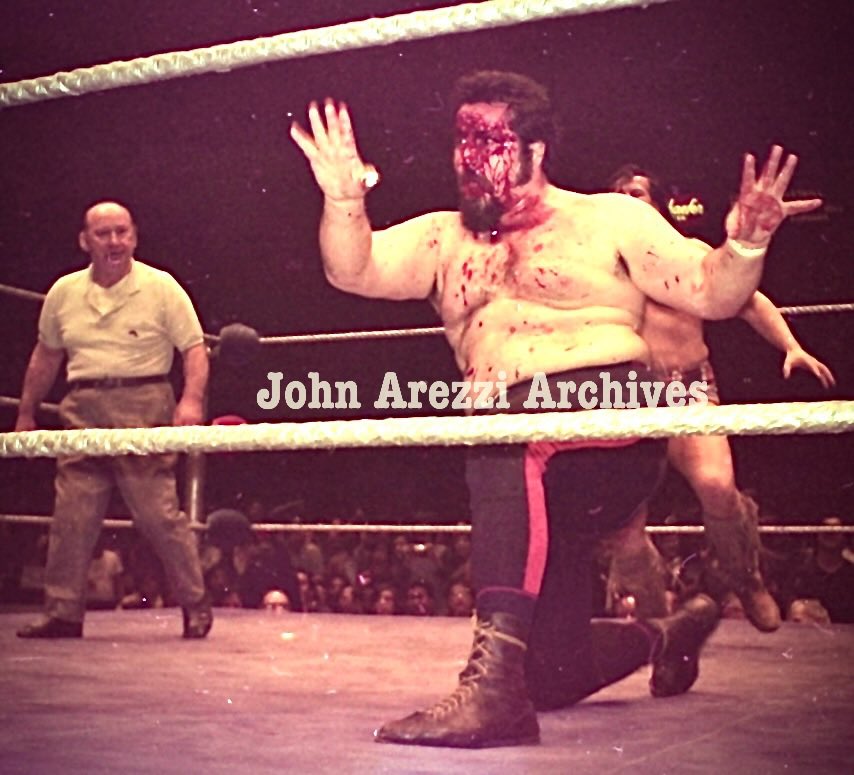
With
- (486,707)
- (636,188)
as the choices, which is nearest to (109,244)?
(636,188)

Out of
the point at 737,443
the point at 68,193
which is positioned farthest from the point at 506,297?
the point at 68,193

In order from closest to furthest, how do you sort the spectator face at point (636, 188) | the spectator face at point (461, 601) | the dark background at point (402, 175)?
the spectator face at point (636, 188)
the spectator face at point (461, 601)
the dark background at point (402, 175)

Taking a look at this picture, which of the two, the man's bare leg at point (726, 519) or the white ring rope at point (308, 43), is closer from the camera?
the white ring rope at point (308, 43)

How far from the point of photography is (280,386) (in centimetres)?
504

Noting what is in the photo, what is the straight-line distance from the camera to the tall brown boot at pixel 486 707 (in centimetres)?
96

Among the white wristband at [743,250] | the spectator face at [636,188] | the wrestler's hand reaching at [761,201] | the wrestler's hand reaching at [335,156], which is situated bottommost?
the wrestler's hand reaching at [761,201]

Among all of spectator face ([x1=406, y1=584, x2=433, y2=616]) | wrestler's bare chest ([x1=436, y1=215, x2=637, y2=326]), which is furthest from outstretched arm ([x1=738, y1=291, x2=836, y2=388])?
spectator face ([x1=406, y1=584, x2=433, y2=616])

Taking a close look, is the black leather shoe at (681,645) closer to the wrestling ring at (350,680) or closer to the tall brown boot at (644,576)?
the wrestling ring at (350,680)

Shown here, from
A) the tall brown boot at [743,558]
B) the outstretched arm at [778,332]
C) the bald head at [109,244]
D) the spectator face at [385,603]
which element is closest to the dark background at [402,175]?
the spectator face at [385,603]

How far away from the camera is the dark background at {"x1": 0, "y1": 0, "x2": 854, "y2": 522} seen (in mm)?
4191

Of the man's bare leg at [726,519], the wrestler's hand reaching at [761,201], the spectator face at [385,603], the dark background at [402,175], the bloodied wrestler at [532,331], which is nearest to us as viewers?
the wrestler's hand reaching at [761,201]

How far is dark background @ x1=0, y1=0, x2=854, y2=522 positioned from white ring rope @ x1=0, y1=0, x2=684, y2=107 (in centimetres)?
307

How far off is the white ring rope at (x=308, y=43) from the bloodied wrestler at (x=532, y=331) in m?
0.23

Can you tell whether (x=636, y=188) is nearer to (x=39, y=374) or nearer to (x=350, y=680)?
(x=350, y=680)
